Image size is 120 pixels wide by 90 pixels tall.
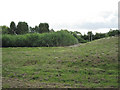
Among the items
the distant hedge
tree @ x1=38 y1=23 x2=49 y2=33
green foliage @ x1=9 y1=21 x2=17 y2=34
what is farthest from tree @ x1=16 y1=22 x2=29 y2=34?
the distant hedge

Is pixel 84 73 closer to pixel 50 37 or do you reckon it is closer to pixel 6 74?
pixel 6 74

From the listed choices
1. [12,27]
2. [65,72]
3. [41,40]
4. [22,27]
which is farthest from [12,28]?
[65,72]

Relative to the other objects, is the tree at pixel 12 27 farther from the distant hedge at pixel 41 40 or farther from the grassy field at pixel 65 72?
the grassy field at pixel 65 72

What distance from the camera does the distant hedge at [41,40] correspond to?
21.5 meters

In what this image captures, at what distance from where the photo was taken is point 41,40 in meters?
21.9

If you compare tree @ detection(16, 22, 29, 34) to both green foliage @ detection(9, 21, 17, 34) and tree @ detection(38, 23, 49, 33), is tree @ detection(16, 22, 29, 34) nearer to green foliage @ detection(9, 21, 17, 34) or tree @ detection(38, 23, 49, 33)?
green foliage @ detection(9, 21, 17, 34)

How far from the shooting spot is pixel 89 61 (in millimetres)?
10891

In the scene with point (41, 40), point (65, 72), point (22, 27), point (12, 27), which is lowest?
point (65, 72)

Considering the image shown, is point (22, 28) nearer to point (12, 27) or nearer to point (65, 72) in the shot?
point (12, 27)

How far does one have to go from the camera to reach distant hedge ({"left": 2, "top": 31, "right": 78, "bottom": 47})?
70.7 feet

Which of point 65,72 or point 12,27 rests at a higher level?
point 12,27

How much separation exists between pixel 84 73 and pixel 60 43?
42.7 feet

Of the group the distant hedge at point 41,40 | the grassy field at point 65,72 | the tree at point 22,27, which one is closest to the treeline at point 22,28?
the tree at point 22,27

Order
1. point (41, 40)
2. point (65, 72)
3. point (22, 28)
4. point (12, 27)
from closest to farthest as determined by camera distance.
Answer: point (65, 72)
point (41, 40)
point (22, 28)
point (12, 27)
